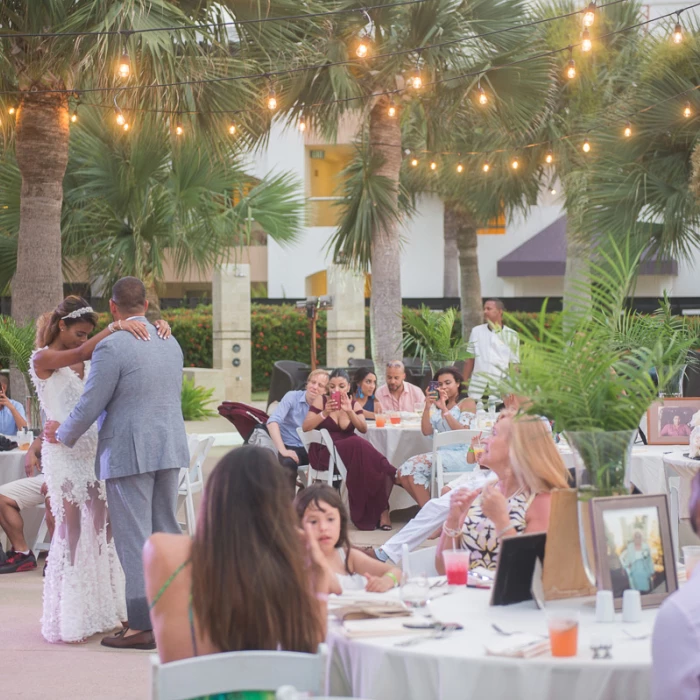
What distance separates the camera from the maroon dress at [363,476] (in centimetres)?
927

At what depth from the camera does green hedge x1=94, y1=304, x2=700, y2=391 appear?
931 inches

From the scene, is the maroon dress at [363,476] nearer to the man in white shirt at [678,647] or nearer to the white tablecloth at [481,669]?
the white tablecloth at [481,669]

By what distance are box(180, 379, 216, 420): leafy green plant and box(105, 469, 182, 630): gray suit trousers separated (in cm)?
1189

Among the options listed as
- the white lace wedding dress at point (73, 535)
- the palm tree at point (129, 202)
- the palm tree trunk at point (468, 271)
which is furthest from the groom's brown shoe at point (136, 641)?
the palm tree trunk at point (468, 271)

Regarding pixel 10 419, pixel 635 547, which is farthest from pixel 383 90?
pixel 635 547

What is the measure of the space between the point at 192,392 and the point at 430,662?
1521cm

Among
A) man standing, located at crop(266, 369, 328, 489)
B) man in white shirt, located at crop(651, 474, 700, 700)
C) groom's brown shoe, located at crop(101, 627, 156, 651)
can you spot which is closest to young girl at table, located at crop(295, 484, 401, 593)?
man in white shirt, located at crop(651, 474, 700, 700)

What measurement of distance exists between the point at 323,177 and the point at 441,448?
939 inches

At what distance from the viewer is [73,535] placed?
5.99 meters

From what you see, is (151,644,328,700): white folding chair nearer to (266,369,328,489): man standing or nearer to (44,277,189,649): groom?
(44,277,189,649): groom

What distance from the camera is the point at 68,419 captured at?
221 inches

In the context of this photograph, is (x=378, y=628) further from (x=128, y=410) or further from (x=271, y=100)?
(x=271, y=100)

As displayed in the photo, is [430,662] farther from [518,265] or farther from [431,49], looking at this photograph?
[518,265]

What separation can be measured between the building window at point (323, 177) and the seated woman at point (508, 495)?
23802 millimetres
